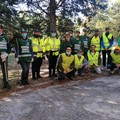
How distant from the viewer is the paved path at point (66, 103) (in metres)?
6.12

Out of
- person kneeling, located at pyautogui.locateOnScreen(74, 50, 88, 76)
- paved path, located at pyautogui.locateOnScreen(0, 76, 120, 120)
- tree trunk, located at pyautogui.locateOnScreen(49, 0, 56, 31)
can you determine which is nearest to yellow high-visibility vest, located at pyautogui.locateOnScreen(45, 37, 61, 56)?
person kneeling, located at pyautogui.locateOnScreen(74, 50, 88, 76)

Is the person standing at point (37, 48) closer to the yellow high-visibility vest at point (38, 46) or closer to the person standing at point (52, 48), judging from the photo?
the yellow high-visibility vest at point (38, 46)

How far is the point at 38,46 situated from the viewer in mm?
10234

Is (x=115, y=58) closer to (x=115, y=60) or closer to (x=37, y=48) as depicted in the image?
(x=115, y=60)

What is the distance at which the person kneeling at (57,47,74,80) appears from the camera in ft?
32.9

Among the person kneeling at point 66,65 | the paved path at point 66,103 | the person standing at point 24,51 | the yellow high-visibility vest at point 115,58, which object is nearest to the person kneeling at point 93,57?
the yellow high-visibility vest at point 115,58

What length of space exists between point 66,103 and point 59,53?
3878 millimetres

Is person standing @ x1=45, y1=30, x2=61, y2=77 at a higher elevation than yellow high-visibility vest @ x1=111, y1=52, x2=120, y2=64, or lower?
higher

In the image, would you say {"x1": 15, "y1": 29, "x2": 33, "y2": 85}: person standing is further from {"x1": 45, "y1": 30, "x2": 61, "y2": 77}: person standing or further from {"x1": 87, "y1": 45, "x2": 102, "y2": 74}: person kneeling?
{"x1": 87, "y1": 45, "x2": 102, "y2": 74}: person kneeling

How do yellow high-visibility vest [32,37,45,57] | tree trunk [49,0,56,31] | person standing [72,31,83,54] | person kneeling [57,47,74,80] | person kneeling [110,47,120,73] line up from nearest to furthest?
person kneeling [57,47,74,80] < yellow high-visibility vest [32,37,45,57] < person standing [72,31,83,54] < person kneeling [110,47,120,73] < tree trunk [49,0,56,31]

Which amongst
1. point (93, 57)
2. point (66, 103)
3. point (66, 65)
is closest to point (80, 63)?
point (66, 65)

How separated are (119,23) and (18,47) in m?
38.7

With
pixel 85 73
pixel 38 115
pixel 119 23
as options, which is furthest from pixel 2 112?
pixel 119 23

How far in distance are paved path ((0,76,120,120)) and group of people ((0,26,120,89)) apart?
3.77ft
